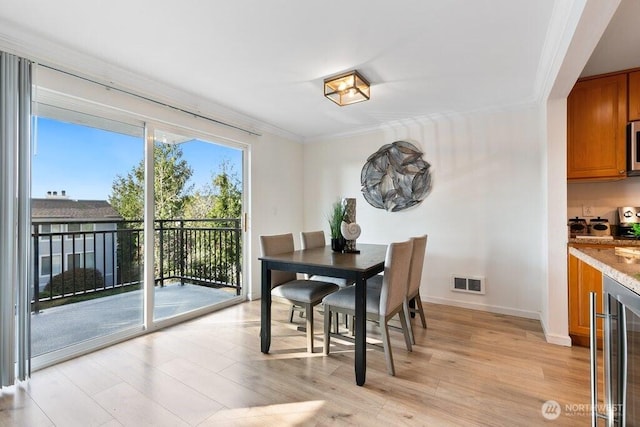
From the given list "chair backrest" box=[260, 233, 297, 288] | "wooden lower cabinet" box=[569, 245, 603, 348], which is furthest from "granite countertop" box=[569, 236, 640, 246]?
"chair backrest" box=[260, 233, 297, 288]

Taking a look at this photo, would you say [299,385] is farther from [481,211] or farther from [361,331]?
[481,211]

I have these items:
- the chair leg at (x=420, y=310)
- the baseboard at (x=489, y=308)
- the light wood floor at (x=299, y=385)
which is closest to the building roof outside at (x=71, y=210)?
the light wood floor at (x=299, y=385)

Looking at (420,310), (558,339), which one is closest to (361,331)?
(420,310)

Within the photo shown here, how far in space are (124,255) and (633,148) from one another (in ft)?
15.0

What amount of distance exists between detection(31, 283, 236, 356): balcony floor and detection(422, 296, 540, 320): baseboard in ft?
9.57

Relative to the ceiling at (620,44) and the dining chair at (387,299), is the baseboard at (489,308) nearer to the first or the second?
the dining chair at (387,299)

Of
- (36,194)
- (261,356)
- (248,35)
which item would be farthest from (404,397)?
(36,194)

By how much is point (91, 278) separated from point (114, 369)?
2.87 ft

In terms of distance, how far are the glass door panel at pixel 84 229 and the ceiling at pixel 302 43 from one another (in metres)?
0.55

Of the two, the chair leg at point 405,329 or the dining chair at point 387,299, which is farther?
the chair leg at point 405,329

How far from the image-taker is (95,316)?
8.65ft

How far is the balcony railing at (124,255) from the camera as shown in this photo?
7.73ft

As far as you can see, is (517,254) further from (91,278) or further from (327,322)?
(91,278)

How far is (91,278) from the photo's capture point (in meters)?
2.61
